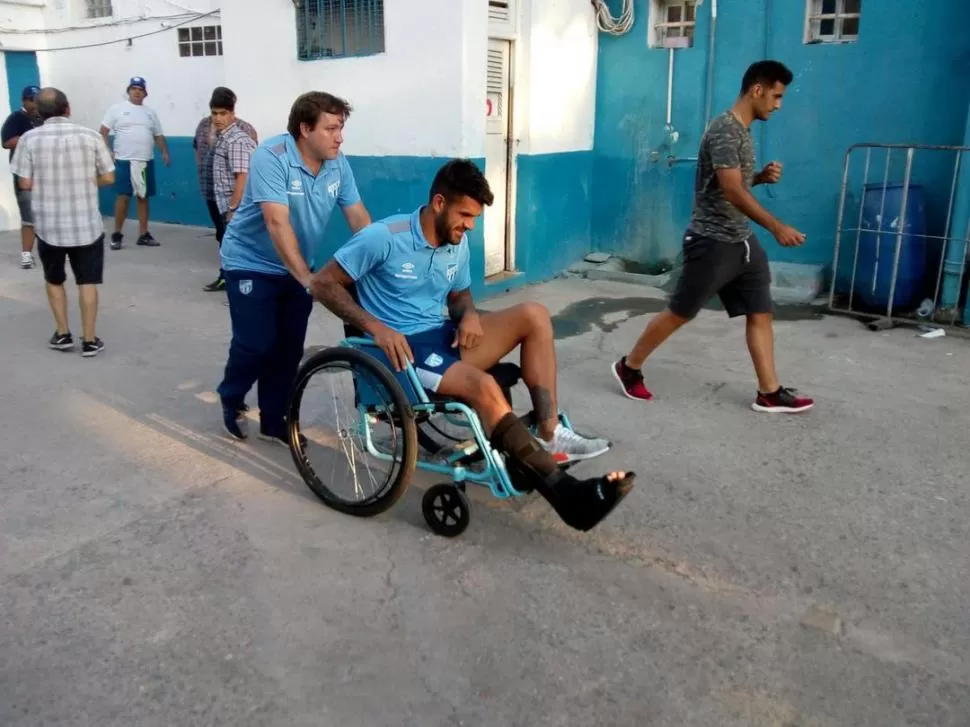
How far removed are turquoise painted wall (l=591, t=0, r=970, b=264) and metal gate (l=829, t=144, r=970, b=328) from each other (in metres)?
0.04

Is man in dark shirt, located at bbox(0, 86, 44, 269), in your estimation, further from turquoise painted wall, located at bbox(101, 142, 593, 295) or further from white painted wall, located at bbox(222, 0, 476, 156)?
turquoise painted wall, located at bbox(101, 142, 593, 295)

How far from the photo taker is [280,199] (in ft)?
12.3

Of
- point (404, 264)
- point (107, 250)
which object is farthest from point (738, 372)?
point (107, 250)

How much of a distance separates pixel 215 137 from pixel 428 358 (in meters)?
4.54

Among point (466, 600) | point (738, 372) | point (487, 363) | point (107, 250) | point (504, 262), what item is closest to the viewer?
point (466, 600)

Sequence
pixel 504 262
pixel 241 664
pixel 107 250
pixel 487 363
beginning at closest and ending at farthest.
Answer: pixel 241 664
pixel 487 363
pixel 504 262
pixel 107 250

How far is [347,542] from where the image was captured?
336 cm

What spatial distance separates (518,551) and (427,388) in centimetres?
67

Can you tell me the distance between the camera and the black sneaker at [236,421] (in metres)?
4.29

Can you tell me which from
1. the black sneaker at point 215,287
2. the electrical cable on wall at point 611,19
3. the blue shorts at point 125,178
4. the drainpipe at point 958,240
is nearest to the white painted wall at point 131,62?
the blue shorts at point 125,178

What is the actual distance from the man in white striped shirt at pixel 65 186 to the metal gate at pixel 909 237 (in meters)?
4.99

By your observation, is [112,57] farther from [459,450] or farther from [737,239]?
[459,450]

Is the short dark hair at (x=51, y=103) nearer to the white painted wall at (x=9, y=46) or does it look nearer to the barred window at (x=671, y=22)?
the barred window at (x=671, y=22)

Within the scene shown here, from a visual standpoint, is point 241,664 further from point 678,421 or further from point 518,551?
point 678,421
